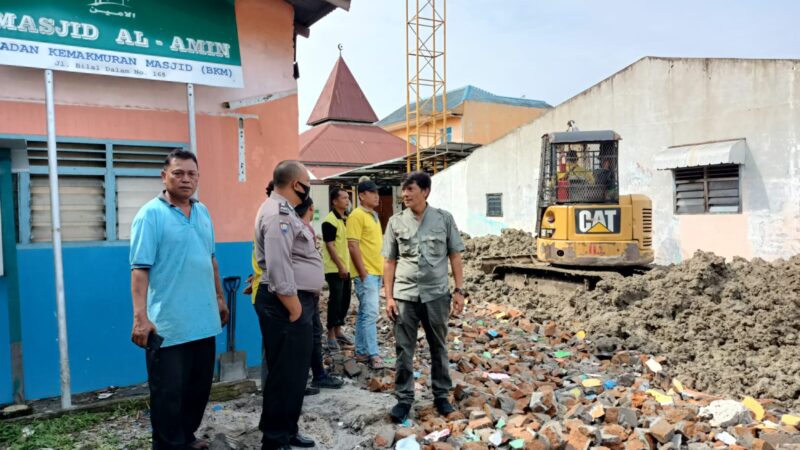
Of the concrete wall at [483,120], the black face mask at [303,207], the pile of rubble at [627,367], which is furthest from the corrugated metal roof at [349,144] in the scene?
the black face mask at [303,207]

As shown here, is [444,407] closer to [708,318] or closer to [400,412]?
[400,412]

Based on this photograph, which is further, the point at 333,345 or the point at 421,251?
the point at 333,345

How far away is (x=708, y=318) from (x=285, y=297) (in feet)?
20.2

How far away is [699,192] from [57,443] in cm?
1279

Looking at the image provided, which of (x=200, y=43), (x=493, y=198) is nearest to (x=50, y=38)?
(x=200, y=43)

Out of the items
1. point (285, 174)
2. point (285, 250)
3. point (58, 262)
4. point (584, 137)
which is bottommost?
point (58, 262)

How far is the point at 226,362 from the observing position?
518cm

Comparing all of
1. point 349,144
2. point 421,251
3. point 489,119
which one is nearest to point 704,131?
point 421,251

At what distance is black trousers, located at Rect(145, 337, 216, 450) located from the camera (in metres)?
3.29

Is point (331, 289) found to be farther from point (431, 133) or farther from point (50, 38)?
point (431, 133)

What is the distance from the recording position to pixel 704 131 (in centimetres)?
1248

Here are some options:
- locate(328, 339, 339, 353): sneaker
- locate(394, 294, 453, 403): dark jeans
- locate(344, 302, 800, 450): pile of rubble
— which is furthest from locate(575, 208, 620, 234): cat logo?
locate(394, 294, 453, 403): dark jeans

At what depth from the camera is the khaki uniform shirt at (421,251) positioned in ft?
14.2

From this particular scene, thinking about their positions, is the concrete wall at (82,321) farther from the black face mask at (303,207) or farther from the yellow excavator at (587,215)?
the yellow excavator at (587,215)
